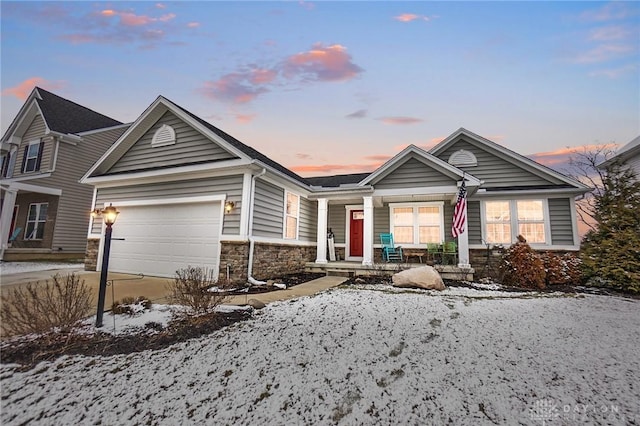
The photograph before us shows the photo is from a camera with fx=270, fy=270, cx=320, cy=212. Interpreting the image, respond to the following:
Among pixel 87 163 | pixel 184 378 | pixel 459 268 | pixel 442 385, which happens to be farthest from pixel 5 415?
pixel 87 163

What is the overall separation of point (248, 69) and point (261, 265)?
653 centimetres

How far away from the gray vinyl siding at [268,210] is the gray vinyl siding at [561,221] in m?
9.15

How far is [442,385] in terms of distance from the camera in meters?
2.39

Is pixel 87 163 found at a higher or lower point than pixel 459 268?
higher

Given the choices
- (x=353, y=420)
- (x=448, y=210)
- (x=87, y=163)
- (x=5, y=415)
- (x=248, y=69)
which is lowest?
(x=5, y=415)

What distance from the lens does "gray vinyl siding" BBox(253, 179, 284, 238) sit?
303 inches

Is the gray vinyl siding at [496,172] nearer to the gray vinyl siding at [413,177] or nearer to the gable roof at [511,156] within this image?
the gable roof at [511,156]

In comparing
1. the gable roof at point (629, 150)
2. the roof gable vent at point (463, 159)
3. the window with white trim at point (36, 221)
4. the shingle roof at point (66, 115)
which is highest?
the shingle roof at point (66, 115)

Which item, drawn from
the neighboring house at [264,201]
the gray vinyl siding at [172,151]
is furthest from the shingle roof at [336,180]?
the gray vinyl siding at [172,151]

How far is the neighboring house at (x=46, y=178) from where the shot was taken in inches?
485

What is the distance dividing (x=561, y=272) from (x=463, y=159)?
16.4ft

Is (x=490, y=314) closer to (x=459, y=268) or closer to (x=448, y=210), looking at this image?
(x=459, y=268)

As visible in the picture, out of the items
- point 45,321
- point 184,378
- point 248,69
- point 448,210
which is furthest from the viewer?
point 448,210

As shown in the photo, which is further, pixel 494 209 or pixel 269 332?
pixel 494 209
